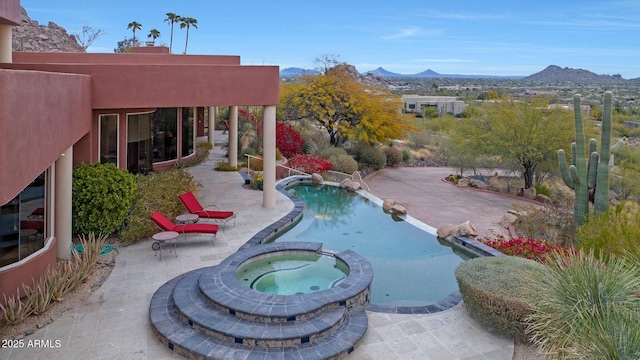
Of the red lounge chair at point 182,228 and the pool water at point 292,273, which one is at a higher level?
the red lounge chair at point 182,228

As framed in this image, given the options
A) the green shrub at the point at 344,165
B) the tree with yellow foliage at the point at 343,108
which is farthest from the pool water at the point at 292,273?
the tree with yellow foliage at the point at 343,108

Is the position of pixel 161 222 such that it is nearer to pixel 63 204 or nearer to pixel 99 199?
pixel 99 199

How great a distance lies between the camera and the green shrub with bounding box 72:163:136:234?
11008 millimetres

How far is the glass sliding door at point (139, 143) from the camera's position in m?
16.5

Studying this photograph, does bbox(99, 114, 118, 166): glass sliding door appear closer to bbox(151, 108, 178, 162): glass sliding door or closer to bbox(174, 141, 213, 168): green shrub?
bbox(151, 108, 178, 162): glass sliding door

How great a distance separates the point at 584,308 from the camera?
224 inches

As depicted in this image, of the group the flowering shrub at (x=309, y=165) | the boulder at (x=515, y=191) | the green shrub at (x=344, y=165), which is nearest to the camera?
the flowering shrub at (x=309, y=165)

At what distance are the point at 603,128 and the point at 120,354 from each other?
14422mm

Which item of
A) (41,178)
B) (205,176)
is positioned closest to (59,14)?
(205,176)

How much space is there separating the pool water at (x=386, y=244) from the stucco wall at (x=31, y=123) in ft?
21.4

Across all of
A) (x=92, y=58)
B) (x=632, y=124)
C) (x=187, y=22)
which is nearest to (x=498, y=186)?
(x=92, y=58)

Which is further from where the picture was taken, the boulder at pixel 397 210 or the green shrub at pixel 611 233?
the boulder at pixel 397 210

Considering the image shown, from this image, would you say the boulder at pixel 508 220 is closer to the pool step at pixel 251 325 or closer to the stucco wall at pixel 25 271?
the pool step at pixel 251 325

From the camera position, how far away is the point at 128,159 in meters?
16.6
